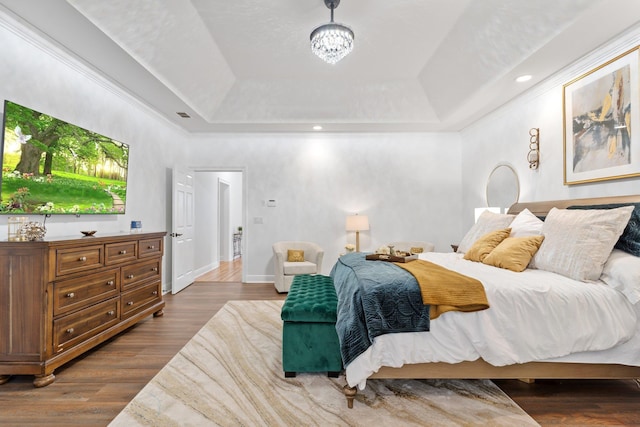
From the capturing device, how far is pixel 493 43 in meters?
3.19

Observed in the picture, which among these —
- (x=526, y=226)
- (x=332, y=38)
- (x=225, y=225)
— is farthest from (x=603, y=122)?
(x=225, y=225)

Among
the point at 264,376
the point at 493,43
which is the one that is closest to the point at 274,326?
the point at 264,376

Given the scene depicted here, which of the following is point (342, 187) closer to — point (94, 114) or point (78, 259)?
point (94, 114)

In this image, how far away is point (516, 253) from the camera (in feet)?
8.57

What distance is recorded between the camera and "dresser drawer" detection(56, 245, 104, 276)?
2.35 meters

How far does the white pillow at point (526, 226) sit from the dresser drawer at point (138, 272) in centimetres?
380

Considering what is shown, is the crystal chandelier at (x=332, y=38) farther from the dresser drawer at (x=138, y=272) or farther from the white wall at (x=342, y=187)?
the dresser drawer at (x=138, y=272)

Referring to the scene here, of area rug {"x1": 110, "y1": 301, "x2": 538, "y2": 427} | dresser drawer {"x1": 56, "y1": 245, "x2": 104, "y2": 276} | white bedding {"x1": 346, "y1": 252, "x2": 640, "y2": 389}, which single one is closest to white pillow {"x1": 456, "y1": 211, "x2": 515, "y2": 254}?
white bedding {"x1": 346, "y1": 252, "x2": 640, "y2": 389}

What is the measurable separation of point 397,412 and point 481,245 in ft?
6.07

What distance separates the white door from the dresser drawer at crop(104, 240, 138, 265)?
63.4 inches

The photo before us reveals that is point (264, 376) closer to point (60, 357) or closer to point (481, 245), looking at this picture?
point (60, 357)

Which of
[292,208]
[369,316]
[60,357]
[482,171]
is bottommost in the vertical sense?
[60,357]

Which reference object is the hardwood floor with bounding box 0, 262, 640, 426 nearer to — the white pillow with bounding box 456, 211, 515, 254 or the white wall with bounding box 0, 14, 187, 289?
the white wall with bounding box 0, 14, 187, 289

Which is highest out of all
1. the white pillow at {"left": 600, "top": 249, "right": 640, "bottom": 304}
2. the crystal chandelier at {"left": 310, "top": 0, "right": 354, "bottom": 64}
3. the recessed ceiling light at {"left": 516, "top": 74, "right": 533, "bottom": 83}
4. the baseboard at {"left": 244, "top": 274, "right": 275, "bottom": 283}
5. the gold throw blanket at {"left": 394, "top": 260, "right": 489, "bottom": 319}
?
the crystal chandelier at {"left": 310, "top": 0, "right": 354, "bottom": 64}
